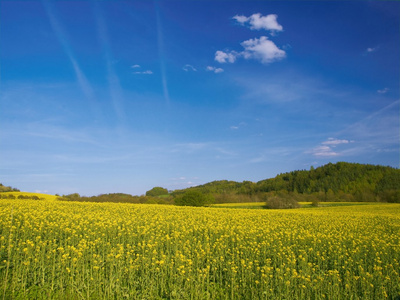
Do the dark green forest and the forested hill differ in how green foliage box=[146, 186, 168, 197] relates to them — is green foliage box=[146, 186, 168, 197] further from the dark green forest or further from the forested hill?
the forested hill

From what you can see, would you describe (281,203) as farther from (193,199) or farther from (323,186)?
(323,186)

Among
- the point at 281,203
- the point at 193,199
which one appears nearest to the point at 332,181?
the point at 281,203

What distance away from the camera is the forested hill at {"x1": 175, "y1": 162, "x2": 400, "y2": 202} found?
82.6 metres

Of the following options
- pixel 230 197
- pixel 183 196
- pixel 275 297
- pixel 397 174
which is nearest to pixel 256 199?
pixel 230 197

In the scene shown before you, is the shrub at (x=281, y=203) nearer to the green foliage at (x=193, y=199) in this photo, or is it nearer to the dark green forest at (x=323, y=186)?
the dark green forest at (x=323, y=186)

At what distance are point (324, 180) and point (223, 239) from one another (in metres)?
91.0

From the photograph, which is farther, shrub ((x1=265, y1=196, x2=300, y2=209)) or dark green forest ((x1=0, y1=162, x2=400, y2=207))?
dark green forest ((x1=0, y1=162, x2=400, y2=207))

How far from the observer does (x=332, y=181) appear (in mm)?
90375

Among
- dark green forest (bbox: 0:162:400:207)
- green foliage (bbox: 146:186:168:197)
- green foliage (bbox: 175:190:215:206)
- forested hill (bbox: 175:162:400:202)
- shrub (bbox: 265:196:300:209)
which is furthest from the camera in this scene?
green foliage (bbox: 146:186:168:197)

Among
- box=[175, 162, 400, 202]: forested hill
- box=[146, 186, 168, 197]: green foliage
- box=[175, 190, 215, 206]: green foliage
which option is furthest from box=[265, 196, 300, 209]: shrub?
box=[146, 186, 168, 197]: green foliage

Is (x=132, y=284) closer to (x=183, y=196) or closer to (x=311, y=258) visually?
(x=311, y=258)

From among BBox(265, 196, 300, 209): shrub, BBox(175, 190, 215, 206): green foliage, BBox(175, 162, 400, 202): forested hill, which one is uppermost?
BBox(175, 162, 400, 202): forested hill

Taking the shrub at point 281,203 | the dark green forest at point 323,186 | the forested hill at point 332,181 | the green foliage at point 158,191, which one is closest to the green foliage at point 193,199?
the shrub at point 281,203

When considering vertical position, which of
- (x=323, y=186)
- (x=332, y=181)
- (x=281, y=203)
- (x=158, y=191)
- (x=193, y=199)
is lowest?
(x=281, y=203)
